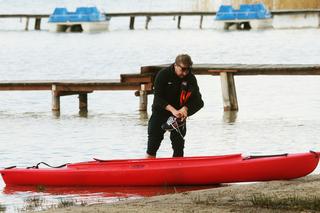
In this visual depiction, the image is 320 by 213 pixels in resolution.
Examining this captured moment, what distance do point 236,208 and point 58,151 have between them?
843 cm

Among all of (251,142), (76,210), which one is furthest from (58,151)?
(76,210)

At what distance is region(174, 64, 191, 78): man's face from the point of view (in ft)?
46.1

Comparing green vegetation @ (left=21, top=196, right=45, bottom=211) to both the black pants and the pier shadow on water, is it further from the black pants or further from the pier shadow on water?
the pier shadow on water

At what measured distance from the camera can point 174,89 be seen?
14367 mm

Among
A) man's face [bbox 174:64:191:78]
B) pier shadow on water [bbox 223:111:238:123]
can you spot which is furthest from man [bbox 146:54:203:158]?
pier shadow on water [bbox 223:111:238:123]

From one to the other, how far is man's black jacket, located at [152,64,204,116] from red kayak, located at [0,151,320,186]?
2.60ft

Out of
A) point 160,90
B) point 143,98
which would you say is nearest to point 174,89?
point 160,90

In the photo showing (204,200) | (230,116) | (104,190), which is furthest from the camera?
(230,116)

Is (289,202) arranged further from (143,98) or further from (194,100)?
(143,98)

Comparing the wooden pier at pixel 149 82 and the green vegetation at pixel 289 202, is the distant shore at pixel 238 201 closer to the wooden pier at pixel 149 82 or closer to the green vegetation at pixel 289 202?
the green vegetation at pixel 289 202

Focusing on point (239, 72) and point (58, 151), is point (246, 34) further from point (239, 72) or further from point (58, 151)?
point (58, 151)

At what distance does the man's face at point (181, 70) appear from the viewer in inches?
554

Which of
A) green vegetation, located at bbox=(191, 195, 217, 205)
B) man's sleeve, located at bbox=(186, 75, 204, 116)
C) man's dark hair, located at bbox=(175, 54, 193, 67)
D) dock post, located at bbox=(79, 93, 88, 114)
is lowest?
dock post, located at bbox=(79, 93, 88, 114)

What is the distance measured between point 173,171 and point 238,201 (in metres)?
2.62
